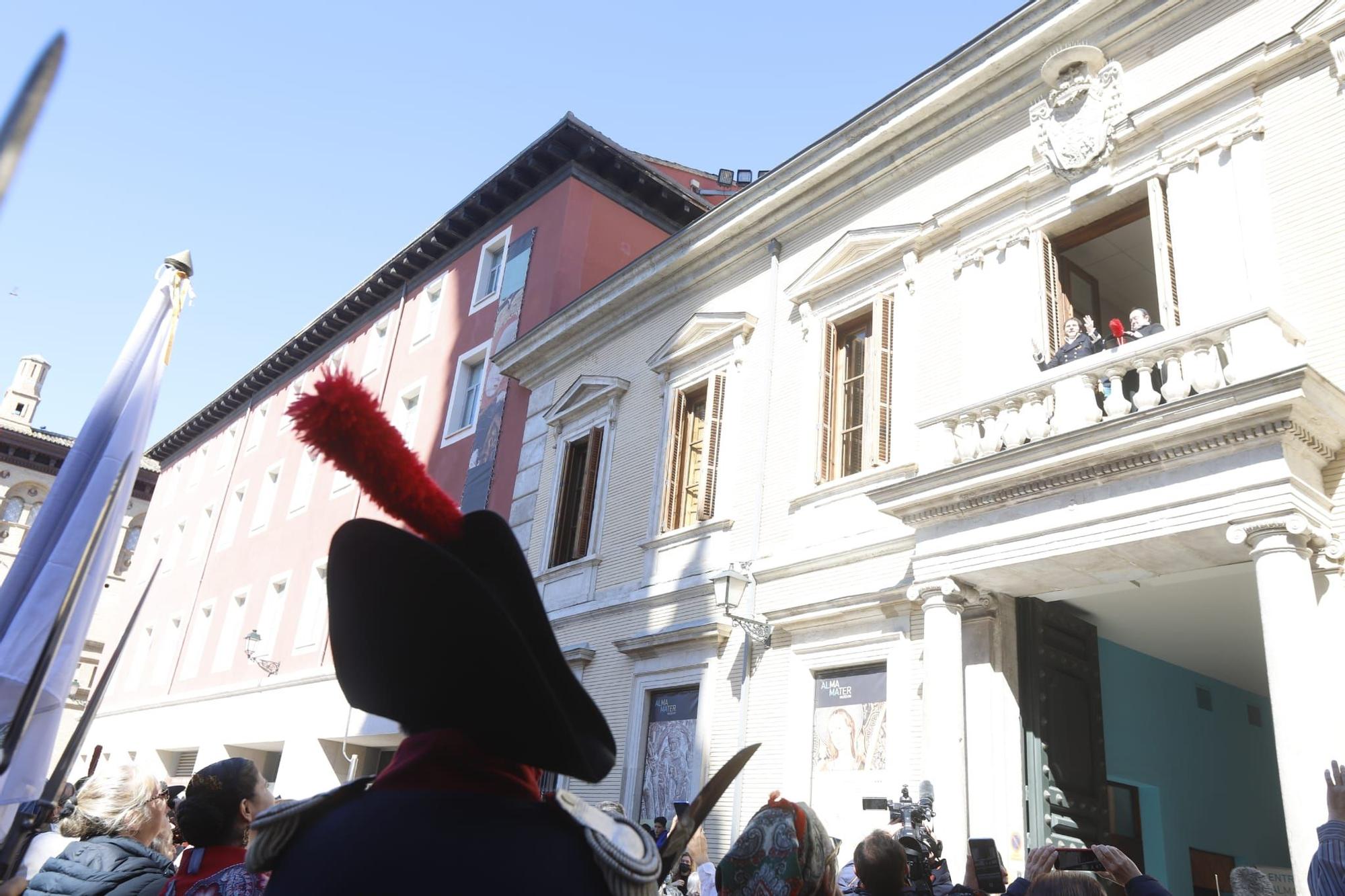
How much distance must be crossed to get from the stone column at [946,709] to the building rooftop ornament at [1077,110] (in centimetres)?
422

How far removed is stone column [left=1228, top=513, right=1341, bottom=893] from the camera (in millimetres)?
6152

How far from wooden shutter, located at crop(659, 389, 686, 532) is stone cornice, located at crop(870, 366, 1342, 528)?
4722 millimetres

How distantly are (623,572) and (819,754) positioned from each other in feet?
14.0

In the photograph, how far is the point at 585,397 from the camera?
15555 mm

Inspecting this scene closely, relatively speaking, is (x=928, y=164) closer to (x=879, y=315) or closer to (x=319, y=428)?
(x=879, y=315)

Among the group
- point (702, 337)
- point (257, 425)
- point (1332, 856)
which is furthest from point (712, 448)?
point (257, 425)

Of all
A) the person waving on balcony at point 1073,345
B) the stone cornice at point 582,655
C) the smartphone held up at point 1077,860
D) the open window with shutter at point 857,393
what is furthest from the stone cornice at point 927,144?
the smartphone held up at point 1077,860

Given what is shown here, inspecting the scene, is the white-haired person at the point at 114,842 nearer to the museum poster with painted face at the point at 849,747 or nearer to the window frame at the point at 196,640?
the museum poster with painted face at the point at 849,747

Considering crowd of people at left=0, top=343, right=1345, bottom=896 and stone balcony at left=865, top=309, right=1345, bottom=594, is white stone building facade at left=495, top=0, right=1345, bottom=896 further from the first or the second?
crowd of people at left=0, top=343, right=1345, bottom=896

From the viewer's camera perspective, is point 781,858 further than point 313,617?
No

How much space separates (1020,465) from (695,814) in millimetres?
6564

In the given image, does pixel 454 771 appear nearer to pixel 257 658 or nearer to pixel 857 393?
pixel 857 393

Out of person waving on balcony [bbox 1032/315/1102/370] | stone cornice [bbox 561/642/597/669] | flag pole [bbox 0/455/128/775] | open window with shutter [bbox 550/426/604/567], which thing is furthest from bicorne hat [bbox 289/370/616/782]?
open window with shutter [bbox 550/426/604/567]

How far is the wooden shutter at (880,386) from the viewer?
10625mm
